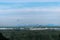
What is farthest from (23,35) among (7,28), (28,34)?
(7,28)

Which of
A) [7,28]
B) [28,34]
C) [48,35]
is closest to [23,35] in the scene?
[28,34]

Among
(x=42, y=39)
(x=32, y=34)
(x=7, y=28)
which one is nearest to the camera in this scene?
(x=42, y=39)

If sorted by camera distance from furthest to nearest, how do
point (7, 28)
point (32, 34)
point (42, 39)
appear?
point (7, 28) → point (32, 34) → point (42, 39)

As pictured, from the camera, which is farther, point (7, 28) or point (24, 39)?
point (7, 28)

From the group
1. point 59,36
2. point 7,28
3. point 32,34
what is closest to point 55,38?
point 59,36

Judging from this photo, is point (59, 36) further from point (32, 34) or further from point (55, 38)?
point (32, 34)

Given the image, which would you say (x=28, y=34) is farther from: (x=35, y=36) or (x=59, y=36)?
(x=59, y=36)

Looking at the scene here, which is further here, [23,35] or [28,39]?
[23,35]
